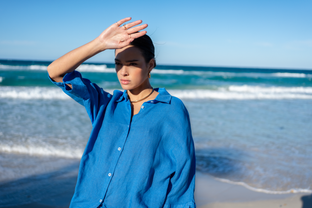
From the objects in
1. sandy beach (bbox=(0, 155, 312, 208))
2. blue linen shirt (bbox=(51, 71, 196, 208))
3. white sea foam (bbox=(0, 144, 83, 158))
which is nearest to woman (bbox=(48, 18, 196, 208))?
blue linen shirt (bbox=(51, 71, 196, 208))

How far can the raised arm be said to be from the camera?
4.62 ft

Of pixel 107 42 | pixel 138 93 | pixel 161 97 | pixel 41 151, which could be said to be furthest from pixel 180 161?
pixel 41 151

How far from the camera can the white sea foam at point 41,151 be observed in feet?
16.0

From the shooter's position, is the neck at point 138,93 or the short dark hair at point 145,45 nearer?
the short dark hair at point 145,45

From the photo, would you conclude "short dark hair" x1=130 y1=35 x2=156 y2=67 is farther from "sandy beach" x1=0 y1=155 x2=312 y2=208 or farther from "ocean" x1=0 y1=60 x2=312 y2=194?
"ocean" x1=0 y1=60 x2=312 y2=194

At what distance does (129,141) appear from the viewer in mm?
1521

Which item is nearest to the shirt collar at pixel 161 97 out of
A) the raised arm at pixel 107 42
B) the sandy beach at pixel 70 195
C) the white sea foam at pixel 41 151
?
the raised arm at pixel 107 42

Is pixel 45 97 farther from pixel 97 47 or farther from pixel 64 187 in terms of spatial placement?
pixel 97 47

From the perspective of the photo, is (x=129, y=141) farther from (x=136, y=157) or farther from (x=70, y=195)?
(x=70, y=195)

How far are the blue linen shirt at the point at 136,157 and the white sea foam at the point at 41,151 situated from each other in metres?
3.48

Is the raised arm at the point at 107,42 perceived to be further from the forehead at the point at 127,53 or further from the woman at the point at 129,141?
the forehead at the point at 127,53

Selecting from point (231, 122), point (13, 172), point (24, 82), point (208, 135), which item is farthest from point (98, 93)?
point (24, 82)

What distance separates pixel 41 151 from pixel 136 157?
13.3 ft

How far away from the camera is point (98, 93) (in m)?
1.63
